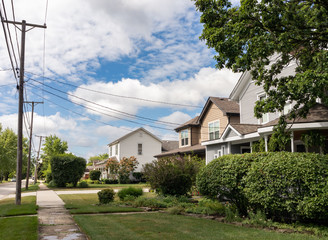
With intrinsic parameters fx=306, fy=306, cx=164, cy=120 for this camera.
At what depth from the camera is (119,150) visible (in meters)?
48.5

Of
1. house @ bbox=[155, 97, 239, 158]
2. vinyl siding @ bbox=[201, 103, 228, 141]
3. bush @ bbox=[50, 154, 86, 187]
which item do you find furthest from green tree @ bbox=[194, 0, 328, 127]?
bush @ bbox=[50, 154, 86, 187]

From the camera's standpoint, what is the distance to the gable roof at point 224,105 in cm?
2708

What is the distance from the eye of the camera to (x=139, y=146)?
163 feet

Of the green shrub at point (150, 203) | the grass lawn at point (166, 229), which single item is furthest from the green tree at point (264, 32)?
the green shrub at point (150, 203)

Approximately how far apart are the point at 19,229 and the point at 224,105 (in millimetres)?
22371

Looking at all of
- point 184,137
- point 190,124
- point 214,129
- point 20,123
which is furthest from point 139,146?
point 20,123

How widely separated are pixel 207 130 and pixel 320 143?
17.5 meters

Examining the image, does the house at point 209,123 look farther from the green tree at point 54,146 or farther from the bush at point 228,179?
the green tree at point 54,146

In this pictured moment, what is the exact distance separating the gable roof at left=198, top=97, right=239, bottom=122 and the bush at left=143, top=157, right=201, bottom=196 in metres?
10.3

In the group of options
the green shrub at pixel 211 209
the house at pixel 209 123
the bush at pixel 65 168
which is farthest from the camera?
the bush at pixel 65 168

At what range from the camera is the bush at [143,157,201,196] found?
17.3 metres

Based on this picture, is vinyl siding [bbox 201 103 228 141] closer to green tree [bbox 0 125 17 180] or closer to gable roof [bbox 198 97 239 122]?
gable roof [bbox 198 97 239 122]

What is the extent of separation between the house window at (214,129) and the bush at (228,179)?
638 inches

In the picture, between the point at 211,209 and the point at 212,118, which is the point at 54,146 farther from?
the point at 211,209
